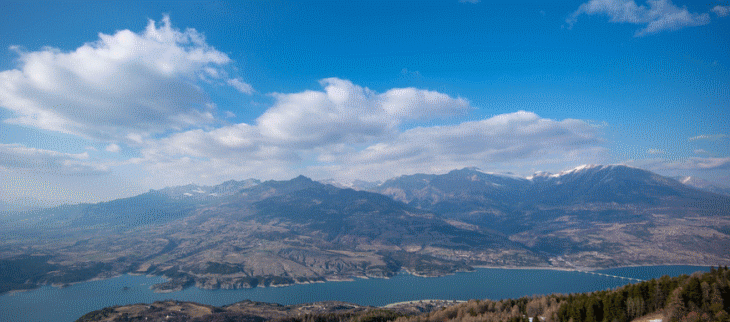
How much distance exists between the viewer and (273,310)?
589ft

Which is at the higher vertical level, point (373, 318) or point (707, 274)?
point (707, 274)

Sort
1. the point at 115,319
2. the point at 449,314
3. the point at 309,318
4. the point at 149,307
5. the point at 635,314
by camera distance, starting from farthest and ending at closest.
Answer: the point at 149,307
the point at 115,319
the point at 309,318
the point at 449,314
the point at 635,314

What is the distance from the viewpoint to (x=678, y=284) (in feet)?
171

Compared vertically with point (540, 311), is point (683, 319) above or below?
above

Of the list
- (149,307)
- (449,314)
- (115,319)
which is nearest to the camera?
(449,314)

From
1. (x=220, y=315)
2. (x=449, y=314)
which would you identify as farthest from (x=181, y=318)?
(x=449, y=314)

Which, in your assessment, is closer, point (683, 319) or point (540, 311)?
point (683, 319)

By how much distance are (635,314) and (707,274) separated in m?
15.9

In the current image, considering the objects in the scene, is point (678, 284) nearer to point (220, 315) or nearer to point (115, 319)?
point (220, 315)

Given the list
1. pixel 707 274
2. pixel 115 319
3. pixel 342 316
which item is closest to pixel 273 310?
pixel 342 316

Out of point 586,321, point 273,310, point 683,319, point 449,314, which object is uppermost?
point 683,319

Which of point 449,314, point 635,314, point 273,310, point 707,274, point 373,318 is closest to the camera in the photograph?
point 635,314

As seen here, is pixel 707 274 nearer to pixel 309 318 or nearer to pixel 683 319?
pixel 683 319

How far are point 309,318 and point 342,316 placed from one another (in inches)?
555
